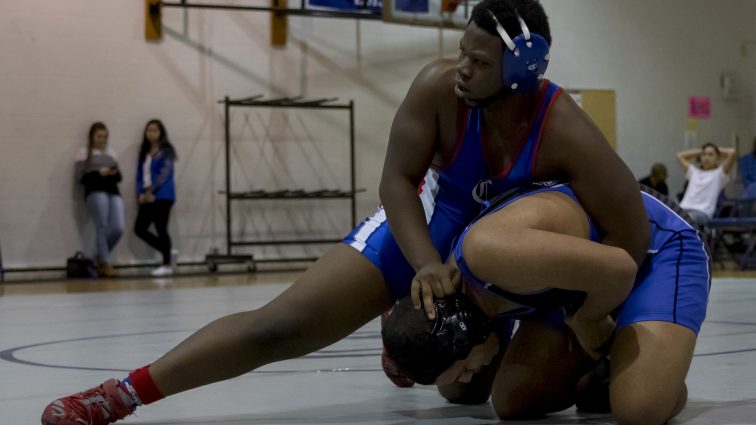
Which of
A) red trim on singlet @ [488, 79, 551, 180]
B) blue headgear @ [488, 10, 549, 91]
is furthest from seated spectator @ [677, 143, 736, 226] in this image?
blue headgear @ [488, 10, 549, 91]

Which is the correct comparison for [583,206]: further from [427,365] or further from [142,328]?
[142,328]

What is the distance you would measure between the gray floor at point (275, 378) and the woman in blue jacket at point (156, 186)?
15.2ft

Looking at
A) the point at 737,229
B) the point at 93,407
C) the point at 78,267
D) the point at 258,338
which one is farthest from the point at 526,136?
the point at 737,229

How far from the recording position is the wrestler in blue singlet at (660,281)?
2.36 m

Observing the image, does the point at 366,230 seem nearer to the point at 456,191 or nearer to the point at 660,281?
the point at 456,191

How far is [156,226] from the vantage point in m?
10.2

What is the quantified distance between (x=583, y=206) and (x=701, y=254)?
499 mm

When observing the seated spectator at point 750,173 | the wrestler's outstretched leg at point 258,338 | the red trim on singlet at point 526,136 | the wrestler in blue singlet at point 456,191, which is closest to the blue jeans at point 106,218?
the seated spectator at point 750,173

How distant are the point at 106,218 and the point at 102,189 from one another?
27cm

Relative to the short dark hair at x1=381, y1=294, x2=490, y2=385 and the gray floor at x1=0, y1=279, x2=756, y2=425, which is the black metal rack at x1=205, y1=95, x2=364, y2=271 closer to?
the gray floor at x1=0, y1=279, x2=756, y2=425

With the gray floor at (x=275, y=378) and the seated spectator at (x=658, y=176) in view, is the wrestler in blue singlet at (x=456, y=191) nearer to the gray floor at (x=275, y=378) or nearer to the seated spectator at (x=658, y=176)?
the gray floor at (x=275, y=378)

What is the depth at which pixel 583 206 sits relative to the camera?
2.35 metres

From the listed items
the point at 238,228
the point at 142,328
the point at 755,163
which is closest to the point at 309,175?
the point at 238,228

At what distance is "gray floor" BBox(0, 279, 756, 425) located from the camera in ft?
8.19
